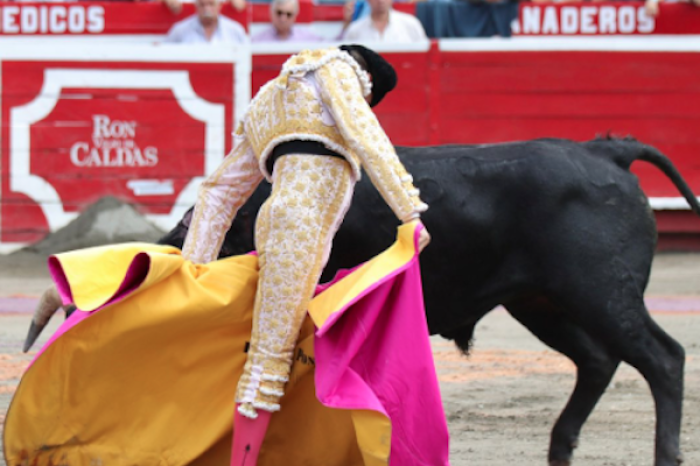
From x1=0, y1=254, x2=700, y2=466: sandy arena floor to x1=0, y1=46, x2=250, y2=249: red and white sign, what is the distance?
1.23 metres

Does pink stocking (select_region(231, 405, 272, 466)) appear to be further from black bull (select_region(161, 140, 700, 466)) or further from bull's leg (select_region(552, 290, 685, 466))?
bull's leg (select_region(552, 290, 685, 466))

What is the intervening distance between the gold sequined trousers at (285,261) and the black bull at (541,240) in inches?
18.9

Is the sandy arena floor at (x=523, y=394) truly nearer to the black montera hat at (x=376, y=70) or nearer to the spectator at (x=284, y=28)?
the black montera hat at (x=376, y=70)

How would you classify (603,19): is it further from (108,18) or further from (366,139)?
(366,139)

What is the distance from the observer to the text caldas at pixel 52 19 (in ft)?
25.9

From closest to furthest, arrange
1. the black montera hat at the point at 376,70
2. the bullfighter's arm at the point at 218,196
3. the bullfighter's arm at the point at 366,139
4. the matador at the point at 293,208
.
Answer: the bullfighter's arm at the point at 366,139 → the matador at the point at 293,208 → the black montera hat at the point at 376,70 → the bullfighter's arm at the point at 218,196

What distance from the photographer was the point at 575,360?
12.3 feet

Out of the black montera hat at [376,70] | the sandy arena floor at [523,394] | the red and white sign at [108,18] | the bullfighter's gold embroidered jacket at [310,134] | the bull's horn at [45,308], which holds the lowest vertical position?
the sandy arena floor at [523,394]

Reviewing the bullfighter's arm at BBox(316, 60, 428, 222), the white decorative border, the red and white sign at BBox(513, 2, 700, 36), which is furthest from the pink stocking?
the red and white sign at BBox(513, 2, 700, 36)

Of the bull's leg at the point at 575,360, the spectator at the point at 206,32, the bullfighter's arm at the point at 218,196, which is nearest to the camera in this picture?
the bullfighter's arm at the point at 218,196

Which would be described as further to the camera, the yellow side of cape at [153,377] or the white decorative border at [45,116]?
the white decorative border at [45,116]

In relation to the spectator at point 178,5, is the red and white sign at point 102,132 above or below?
below

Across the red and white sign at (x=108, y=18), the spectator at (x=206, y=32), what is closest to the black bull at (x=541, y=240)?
the spectator at (x=206, y=32)

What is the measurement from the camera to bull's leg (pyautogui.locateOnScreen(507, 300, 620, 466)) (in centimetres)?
359
